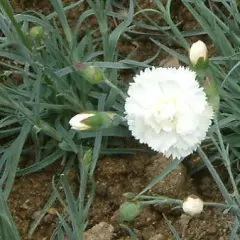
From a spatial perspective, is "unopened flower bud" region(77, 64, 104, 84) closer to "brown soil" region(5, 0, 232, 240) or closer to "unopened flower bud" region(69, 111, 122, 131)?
"unopened flower bud" region(69, 111, 122, 131)

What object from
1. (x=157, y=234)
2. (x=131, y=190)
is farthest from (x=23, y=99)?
(x=157, y=234)

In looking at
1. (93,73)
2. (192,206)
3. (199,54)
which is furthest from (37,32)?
(192,206)

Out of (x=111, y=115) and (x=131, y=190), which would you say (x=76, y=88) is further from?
(x=111, y=115)

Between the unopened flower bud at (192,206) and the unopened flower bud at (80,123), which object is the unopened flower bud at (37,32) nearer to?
the unopened flower bud at (80,123)

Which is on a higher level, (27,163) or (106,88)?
(106,88)

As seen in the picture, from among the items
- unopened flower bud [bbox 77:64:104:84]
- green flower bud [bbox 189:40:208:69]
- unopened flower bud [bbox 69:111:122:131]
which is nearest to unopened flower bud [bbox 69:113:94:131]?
unopened flower bud [bbox 69:111:122:131]

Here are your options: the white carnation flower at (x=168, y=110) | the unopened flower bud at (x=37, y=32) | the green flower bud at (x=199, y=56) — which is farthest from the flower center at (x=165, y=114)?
the unopened flower bud at (x=37, y=32)
